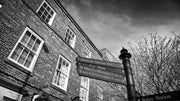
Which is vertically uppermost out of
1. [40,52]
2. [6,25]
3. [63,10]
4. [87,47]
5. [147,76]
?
[63,10]

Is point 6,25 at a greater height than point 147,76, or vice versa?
point 6,25

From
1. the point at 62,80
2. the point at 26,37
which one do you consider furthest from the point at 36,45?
the point at 62,80

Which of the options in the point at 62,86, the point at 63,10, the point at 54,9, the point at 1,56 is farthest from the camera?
the point at 63,10

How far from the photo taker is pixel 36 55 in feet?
18.9

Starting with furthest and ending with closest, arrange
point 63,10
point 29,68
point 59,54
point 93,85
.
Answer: point 93,85 < point 63,10 < point 59,54 < point 29,68

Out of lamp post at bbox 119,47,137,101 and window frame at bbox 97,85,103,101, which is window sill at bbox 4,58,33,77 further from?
window frame at bbox 97,85,103,101

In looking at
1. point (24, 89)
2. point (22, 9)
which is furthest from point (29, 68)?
point (22, 9)

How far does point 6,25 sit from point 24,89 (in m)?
2.91

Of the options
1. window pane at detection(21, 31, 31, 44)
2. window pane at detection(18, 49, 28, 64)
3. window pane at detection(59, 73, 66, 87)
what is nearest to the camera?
window pane at detection(18, 49, 28, 64)

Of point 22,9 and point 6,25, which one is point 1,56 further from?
point 22,9

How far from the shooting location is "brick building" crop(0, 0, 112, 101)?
14.8 feet

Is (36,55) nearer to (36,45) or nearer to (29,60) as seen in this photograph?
(29,60)

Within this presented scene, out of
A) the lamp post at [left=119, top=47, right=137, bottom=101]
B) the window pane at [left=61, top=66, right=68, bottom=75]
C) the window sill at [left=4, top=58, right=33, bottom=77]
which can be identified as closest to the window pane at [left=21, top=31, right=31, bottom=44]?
the window sill at [left=4, top=58, right=33, bottom=77]

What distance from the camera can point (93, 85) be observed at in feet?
33.5
